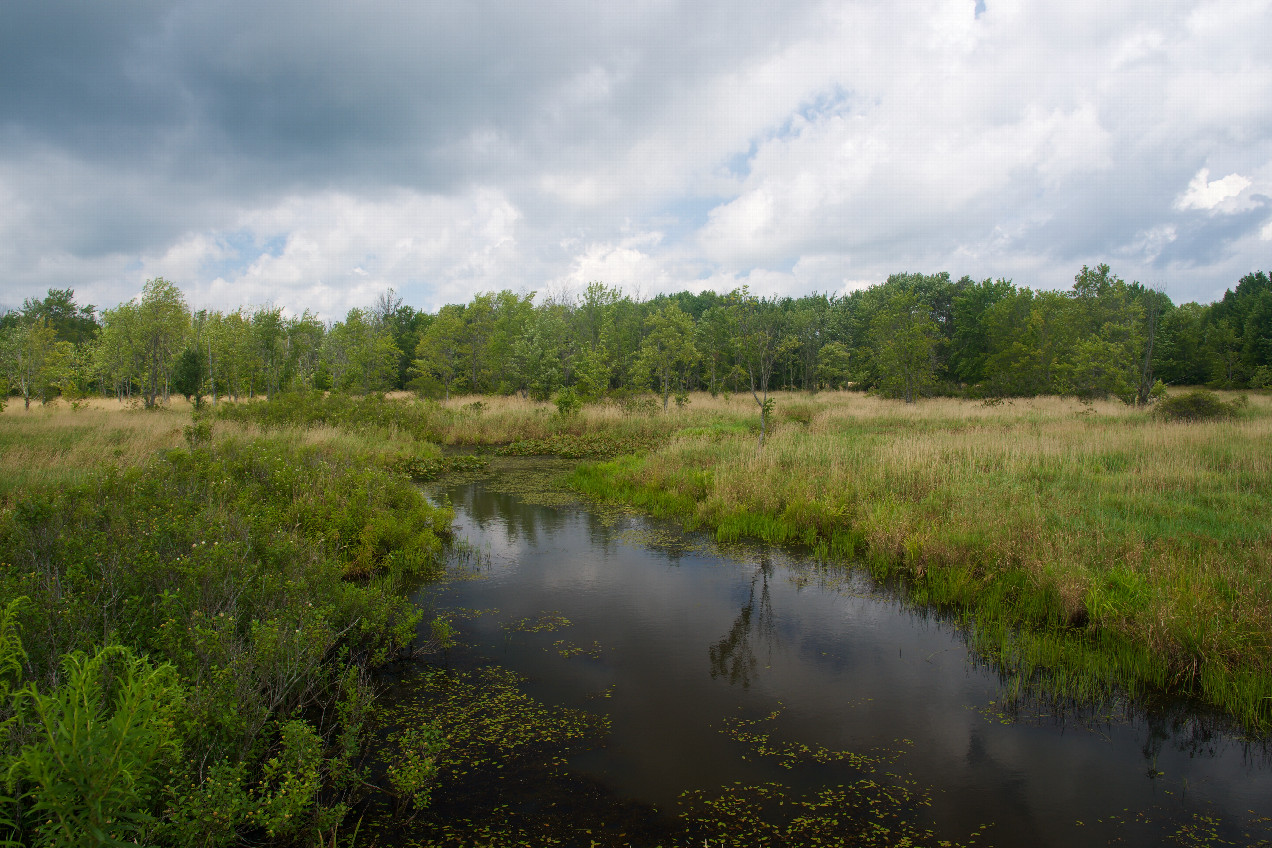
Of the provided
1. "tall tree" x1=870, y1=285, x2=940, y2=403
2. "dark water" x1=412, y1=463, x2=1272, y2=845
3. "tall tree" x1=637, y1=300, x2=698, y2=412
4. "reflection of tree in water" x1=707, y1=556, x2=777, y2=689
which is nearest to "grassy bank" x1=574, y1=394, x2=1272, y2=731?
"dark water" x1=412, y1=463, x2=1272, y2=845

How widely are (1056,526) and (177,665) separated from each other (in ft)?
33.5

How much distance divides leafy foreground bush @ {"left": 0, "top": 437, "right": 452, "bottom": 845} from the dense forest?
1283 centimetres

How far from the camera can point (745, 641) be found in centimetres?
682

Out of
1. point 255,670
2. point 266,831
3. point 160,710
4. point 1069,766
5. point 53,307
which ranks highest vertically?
point 53,307

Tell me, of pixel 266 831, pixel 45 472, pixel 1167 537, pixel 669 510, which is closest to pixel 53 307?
pixel 45 472

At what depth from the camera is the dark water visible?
4.18 metres

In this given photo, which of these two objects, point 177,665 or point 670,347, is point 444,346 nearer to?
point 670,347

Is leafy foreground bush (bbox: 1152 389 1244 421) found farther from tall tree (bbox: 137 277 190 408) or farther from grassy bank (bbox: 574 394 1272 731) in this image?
tall tree (bbox: 137 277 190 408)

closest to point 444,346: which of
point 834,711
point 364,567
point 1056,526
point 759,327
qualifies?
point 759,327

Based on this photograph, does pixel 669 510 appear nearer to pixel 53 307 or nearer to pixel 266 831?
pixel 266 831

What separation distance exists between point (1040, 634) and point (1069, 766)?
2.13 m

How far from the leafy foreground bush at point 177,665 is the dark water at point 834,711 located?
67.3 inches

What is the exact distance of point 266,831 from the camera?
3559 mm

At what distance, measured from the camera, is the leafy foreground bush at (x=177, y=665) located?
86.5 inches
